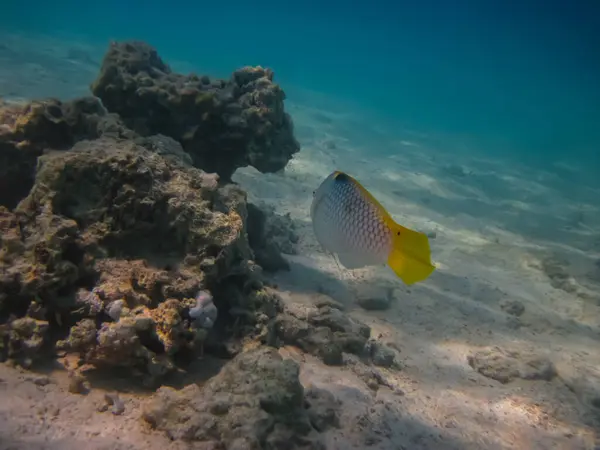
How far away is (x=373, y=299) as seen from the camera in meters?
5.15

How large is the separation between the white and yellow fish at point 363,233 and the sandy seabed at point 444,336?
1.34 m

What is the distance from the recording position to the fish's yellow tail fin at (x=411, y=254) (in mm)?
1727

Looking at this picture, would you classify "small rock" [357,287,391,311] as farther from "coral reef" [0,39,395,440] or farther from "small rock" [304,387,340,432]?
"small rock" [304,387,340,432]

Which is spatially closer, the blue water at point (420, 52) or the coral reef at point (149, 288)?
the coral reef at point (149, 288)

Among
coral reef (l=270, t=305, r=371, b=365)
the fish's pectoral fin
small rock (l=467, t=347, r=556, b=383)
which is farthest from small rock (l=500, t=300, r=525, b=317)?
the fish's pectoral fin

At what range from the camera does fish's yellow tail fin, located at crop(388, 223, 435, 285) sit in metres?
1.73

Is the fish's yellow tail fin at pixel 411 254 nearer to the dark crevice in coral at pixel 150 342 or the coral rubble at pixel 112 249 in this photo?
the coral rubble at pixel 112 249

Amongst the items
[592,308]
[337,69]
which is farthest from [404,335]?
[337,69]

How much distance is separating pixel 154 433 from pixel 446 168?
18618 mm

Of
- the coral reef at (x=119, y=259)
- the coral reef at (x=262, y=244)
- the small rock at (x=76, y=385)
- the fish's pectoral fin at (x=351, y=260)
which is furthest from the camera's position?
the coral reef at (x=262, y=244)

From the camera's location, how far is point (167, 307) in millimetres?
2525

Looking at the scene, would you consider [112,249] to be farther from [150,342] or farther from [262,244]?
[262,244]

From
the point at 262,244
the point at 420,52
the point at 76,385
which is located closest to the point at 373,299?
the point at 262,244

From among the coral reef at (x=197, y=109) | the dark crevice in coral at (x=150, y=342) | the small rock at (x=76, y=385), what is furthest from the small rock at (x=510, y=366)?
the small rock at (x=76, y=385)
